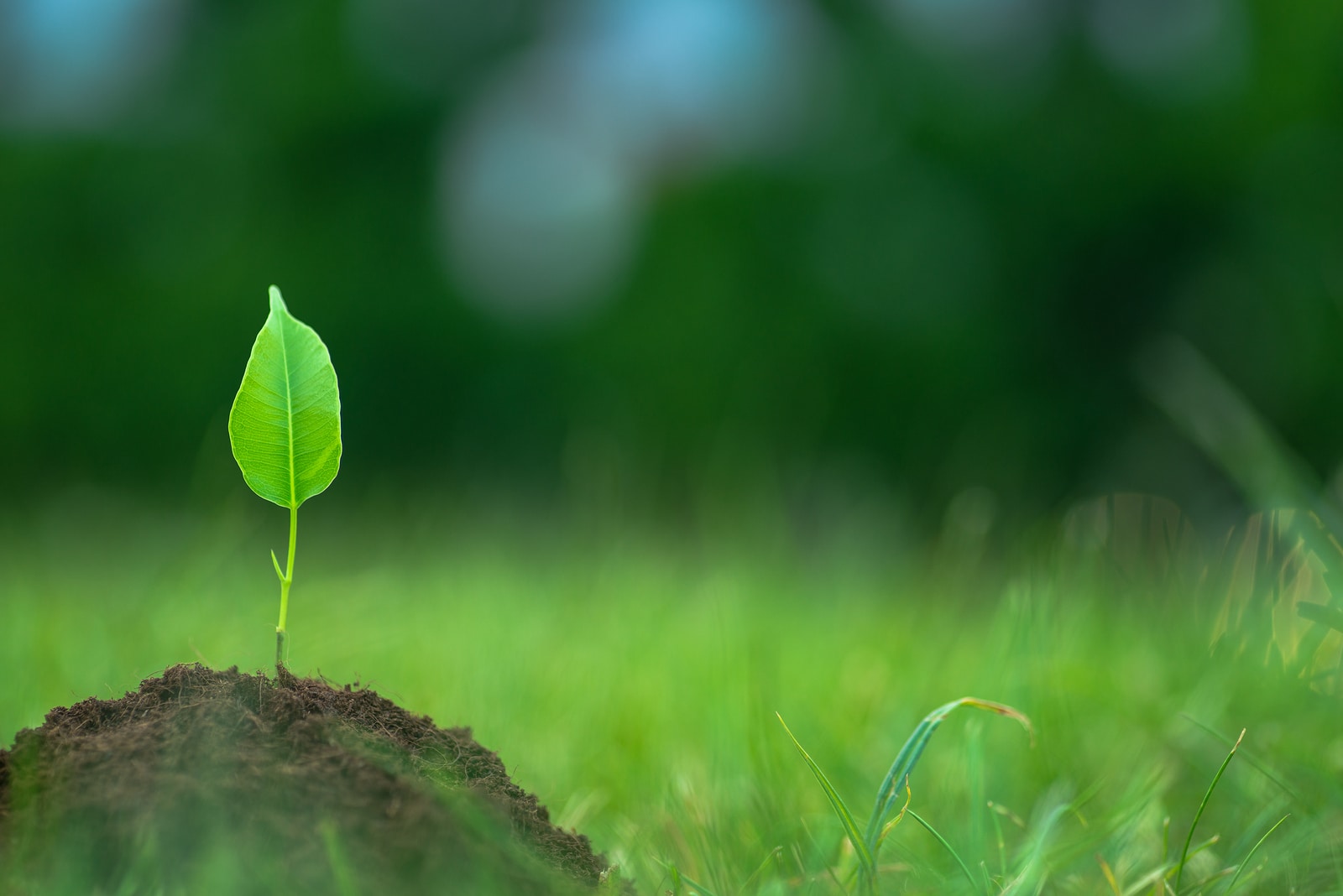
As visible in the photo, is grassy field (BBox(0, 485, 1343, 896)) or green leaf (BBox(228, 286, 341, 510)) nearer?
green leaf (BBox(228, 286, 341, 510))

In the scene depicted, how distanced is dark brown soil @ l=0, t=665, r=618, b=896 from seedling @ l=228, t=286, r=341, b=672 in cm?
8

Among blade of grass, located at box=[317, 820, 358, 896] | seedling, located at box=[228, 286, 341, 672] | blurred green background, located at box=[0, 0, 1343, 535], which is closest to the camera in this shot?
blade of grass, located at box=[317, 820, 358, 896]

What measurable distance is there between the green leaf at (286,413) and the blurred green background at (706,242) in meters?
4.60

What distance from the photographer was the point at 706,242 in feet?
19.5

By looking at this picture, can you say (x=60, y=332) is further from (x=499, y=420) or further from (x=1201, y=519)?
(x=1201, y=519)

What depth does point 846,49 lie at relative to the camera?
599cm

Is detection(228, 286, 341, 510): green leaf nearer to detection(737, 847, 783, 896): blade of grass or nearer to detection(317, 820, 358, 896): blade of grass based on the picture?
detection(317, 820, 358, 896): blade of grass

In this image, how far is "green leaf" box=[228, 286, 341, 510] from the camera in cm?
70

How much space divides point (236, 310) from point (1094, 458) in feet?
15.2

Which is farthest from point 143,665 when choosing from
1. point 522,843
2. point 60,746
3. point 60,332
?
point 60,332

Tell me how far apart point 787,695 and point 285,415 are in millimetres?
1076

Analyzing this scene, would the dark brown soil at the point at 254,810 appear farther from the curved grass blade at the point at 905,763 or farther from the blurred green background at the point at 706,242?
the blurred green background at the point at 706,242

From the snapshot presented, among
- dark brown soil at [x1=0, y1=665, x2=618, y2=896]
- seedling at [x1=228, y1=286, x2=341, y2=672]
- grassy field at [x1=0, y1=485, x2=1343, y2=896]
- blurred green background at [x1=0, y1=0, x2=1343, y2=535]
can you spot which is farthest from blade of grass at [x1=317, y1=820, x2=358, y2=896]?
blurred green background at [x1=0, y1=0, x2=1343, y2=535]

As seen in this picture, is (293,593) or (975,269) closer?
(293,593)
